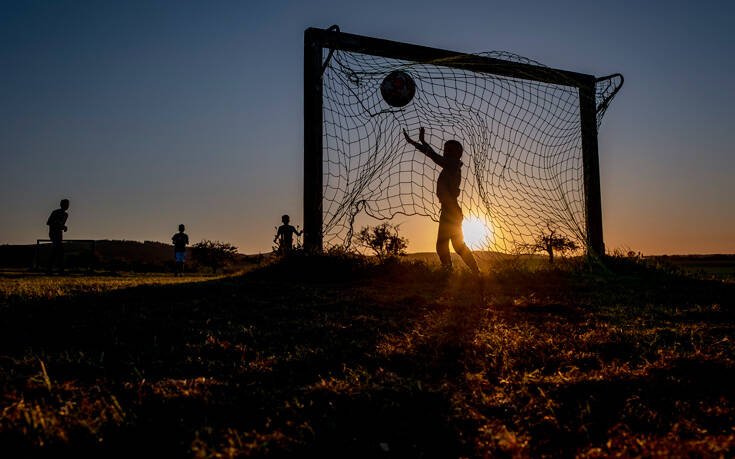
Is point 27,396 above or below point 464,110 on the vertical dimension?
below

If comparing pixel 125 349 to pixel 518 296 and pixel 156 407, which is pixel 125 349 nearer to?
pixel 156 407

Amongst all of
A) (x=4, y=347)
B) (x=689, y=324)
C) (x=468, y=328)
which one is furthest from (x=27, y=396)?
(x=689, y=324)

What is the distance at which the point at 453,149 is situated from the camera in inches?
254

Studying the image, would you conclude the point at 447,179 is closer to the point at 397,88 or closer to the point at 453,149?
the point at 453,149

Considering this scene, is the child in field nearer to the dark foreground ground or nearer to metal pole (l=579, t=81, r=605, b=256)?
the dark foreground ground

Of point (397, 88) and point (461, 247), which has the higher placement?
point (397, 88)

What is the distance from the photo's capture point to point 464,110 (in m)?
8.05

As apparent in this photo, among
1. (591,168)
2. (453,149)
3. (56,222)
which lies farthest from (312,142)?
(56,222)

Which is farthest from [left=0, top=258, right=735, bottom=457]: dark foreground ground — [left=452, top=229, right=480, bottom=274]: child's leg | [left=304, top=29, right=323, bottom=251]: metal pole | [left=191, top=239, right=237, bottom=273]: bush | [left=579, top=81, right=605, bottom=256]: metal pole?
[left=191, top=239, right=237, bottom=273]: bush

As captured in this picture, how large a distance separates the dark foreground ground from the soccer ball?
13.6 ft

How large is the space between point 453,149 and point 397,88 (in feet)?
5.53

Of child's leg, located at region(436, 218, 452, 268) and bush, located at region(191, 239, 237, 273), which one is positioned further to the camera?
bush, located at region(191, 239, 237, 273)

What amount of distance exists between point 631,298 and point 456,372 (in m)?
3.64

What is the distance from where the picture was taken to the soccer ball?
750 cm
